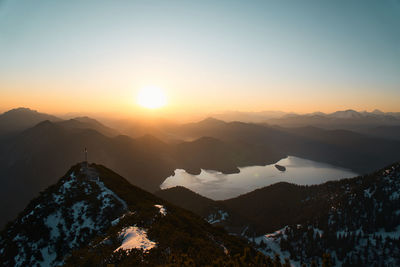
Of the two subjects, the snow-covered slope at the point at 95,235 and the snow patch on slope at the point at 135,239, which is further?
the snow patch on slope at the point at 135,239

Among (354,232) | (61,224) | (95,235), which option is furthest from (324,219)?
(61,224)

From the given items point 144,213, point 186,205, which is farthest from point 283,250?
point 144,213

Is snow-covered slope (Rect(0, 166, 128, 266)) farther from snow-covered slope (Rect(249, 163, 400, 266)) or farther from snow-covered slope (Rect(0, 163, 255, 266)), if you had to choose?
snow-covered slope (Rect(249, 163, 400, 266))

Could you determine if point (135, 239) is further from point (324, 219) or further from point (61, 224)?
point (324, 219)

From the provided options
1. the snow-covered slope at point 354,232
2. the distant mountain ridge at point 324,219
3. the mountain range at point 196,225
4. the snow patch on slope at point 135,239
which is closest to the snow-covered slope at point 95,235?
the snow patch on slope at point 135,239

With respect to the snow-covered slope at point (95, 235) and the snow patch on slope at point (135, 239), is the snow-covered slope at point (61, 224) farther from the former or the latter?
the snow patch on slope at point (135, 239)

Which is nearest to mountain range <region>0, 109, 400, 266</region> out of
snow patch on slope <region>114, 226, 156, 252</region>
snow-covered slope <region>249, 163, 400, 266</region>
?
snow patch on slope <region>114, 226, 156, 252</region>

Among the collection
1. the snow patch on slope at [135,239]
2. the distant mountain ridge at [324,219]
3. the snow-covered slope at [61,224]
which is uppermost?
the snow patch on slope at [135,239]

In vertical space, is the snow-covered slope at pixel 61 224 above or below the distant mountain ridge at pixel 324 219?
above

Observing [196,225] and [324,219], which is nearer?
[196,225]

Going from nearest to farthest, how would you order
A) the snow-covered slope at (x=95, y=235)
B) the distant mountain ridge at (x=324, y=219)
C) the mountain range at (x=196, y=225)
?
the snow-covered slope at (x=95, y=235)
the mountain range at (x=196, y=225)
the distant mountain ridge at (x=324, y=219)

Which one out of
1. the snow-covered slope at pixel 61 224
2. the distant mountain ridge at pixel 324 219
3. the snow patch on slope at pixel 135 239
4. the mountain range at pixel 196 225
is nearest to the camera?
the snow patch on slope at pixel 135 239
